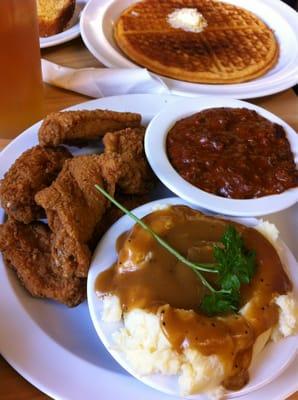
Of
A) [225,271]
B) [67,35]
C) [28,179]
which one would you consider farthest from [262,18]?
[225,271]

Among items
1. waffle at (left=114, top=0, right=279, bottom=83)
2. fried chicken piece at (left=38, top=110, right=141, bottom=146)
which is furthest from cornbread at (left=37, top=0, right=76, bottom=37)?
fried chicken piece at (left=38, top=110, right=141, bottom=146)

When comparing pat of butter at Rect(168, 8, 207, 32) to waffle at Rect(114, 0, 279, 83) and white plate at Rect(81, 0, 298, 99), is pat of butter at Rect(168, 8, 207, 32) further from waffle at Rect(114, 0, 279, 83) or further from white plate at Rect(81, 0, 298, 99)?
white plate at Rect(81, 0, 298, 99)

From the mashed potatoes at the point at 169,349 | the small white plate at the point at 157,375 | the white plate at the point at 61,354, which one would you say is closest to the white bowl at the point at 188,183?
the small white plate at the point at 157,375

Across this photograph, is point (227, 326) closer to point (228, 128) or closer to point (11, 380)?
point (11, 380)

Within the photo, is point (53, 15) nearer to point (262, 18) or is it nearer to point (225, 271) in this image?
point (262, 18)

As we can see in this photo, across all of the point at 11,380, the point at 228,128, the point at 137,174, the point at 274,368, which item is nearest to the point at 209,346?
the point at 274,368

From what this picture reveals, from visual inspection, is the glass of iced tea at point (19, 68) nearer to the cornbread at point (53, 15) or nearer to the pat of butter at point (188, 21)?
the cornbread at point (53, 15)
